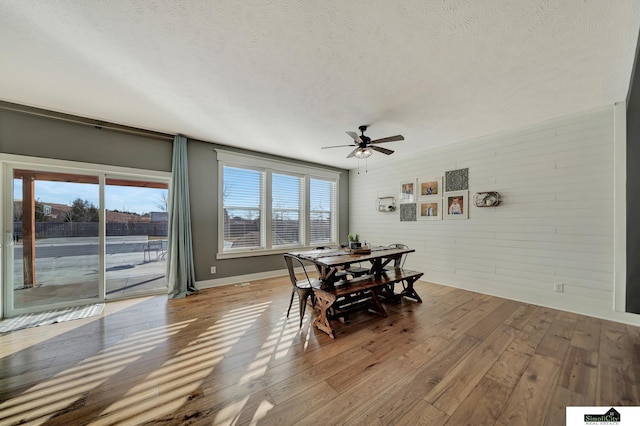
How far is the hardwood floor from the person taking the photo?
1532mm

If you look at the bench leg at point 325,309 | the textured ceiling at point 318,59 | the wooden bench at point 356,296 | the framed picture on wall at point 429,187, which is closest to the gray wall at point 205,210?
the textured ceiling at point 318,59

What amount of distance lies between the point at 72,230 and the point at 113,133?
1.59 m

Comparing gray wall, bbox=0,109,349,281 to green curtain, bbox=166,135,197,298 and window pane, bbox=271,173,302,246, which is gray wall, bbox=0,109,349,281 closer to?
green curtain, bbox=166,135,197,298

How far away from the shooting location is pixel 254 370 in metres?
1.97

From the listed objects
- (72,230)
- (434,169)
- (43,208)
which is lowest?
(72,230)

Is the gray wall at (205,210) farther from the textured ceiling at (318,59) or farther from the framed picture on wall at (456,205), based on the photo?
the framed picture on wall at (456,205)

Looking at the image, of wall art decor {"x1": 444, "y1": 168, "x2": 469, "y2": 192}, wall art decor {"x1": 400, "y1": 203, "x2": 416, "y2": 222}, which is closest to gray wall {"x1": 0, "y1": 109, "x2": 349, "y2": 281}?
wall art decor {"x1": 400, "y1": 203, "x2": 416, "y2": 222}

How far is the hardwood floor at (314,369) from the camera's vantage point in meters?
1.53

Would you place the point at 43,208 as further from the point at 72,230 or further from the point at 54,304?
the point at 54,304

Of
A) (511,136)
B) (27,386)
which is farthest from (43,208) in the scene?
(511,136)

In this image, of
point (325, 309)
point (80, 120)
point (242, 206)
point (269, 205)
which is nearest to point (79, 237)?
point (80, 120)

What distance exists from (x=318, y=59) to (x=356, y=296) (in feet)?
9.60

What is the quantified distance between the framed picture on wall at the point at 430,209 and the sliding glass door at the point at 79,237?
16.8 ft

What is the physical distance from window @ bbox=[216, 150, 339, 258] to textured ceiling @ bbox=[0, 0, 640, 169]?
4.97 feet
